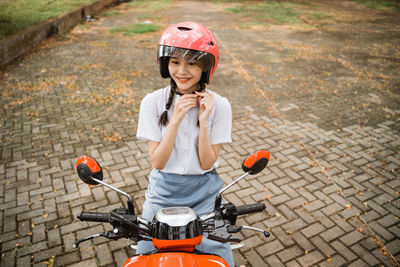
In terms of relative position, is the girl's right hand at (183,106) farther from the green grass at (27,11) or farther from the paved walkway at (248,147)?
the green grass at (27,11)

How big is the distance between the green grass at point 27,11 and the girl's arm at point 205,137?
9985 millimetres

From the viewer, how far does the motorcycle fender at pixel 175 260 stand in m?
1.50

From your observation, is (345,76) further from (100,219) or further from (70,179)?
(100,219)

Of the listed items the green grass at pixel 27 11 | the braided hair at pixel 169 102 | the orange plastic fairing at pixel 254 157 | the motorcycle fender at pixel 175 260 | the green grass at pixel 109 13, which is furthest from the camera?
the green grass at pixel 109 13

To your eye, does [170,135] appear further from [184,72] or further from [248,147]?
[248,147]

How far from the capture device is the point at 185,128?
2.24m

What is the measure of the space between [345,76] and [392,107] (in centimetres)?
215

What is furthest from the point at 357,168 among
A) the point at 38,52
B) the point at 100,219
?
the point at 38,52

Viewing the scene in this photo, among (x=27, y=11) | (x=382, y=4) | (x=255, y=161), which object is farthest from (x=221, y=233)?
(x=382, y=4)

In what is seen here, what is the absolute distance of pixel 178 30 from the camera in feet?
6.68

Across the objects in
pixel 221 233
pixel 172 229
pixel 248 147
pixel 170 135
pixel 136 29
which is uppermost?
pixel 170 135

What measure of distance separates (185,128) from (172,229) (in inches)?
33.7

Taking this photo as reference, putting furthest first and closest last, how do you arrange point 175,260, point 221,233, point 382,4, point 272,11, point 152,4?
point 382,4 → point 152,4 → point 272,11 → point 221,233 → point 175,260

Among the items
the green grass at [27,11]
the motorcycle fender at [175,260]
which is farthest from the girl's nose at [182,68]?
the green grass at [27,11]
